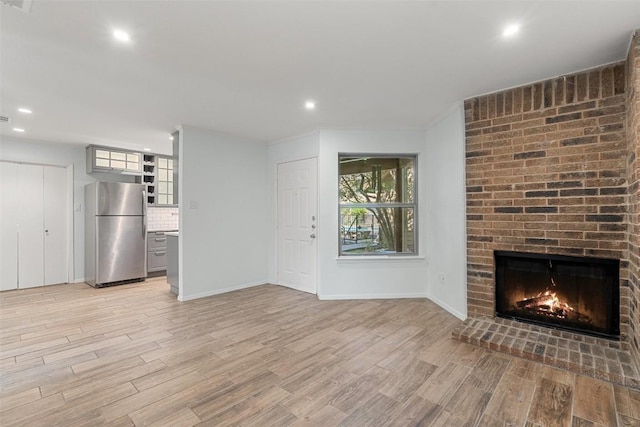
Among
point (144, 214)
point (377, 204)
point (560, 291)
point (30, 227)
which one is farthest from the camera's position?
point (144, 214)

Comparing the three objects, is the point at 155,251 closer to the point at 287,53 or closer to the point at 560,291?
the point at 287,53

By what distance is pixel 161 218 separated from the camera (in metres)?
6.04

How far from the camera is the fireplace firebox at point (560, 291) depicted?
254 cm

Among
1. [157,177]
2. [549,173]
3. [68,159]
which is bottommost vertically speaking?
[549,173]

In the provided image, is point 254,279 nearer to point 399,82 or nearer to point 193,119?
point 193,119

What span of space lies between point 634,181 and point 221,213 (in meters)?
4.47

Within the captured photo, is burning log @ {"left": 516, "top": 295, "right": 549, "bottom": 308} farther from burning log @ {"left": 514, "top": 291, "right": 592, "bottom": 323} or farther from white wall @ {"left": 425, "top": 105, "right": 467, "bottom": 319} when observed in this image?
white wall @ {"left": 425, "top": 105, "right": 467, "bottom": 319}

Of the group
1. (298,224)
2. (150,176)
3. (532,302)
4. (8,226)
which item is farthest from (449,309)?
(8,226)

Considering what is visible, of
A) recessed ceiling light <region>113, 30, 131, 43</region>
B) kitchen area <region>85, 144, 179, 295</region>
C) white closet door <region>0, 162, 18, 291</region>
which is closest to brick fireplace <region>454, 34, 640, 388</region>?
recessed ceiling light <region>113, 30, 131, 43</region>

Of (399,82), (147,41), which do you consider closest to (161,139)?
(147,41)

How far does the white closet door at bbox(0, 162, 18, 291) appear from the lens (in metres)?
4.69

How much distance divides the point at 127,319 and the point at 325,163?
3108mm

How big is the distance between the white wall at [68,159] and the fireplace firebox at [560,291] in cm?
650

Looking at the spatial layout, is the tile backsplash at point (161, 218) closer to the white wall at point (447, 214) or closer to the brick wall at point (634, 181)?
the white wall at point (447, 214)
